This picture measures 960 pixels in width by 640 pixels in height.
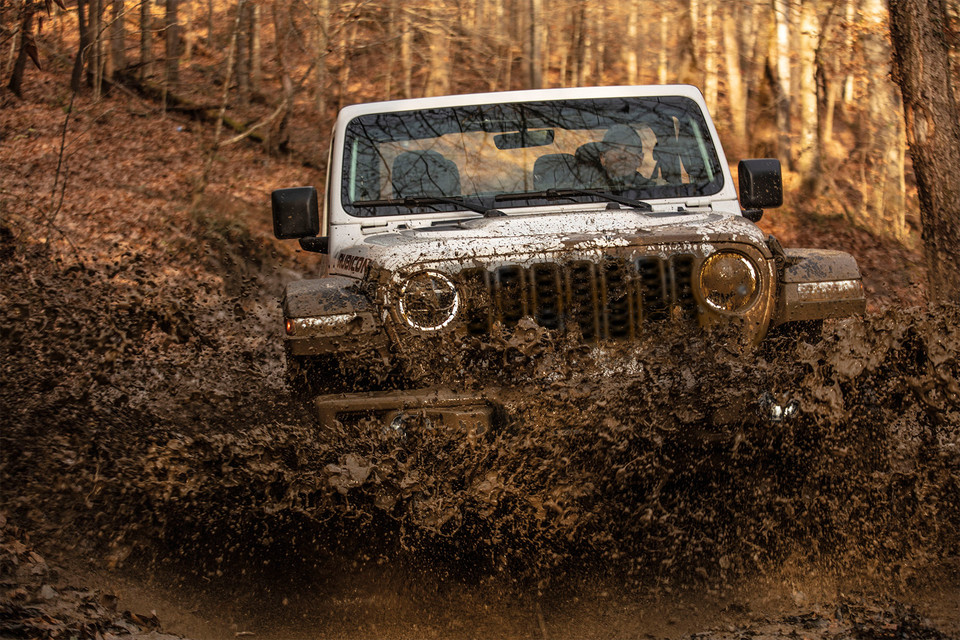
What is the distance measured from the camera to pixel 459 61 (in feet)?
78.9

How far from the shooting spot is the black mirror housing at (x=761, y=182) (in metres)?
4.82

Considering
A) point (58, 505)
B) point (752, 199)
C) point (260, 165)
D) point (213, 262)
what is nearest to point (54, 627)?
point (58, 505)

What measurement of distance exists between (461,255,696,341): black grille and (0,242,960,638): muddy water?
0.08 m

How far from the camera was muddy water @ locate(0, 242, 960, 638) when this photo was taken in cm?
319

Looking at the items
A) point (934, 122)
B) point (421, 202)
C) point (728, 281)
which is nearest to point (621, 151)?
point (421, 202)

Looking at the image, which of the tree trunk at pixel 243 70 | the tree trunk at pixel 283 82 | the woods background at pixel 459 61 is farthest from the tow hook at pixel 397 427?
the tree trunk at pixel 243 70

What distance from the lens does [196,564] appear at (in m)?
3.38

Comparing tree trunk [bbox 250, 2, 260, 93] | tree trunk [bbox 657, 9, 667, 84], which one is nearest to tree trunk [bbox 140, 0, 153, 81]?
tree trunk [bbox 250, 2, 260, 93]

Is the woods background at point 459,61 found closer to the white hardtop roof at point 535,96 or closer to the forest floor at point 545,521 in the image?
the white hardtop roof at point 535,96

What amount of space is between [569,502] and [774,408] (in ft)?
2.60

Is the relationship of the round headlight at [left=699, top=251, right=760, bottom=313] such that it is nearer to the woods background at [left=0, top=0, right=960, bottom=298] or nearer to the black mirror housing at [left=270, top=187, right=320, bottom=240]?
the black mirror housing at [left=270, top=187, right=320, bottom=240]

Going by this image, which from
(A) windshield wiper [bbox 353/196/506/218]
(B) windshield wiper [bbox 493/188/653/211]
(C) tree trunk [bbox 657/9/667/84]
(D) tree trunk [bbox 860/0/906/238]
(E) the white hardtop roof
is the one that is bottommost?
(D) tree trunk [bbox 860/0/906/238]

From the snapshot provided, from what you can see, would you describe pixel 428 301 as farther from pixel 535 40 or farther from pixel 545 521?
pixel 535 40

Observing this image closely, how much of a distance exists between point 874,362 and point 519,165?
1.99m
